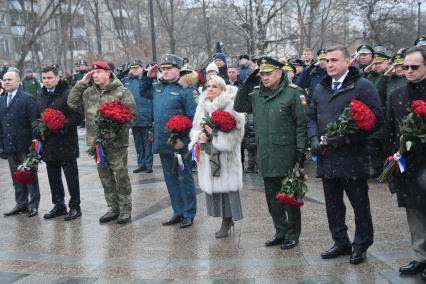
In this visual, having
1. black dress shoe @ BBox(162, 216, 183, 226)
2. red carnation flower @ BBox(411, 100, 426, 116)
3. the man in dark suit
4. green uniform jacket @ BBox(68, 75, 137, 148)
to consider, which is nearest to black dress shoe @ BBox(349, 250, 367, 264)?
red carnation flower @ BBox(411, 100, 426, 116)

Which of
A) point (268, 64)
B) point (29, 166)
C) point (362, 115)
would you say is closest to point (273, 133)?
point (268, 64)

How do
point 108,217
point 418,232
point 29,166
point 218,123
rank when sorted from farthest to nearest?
point 29,166 → point 108,217 → point 218,123 → point 418,232

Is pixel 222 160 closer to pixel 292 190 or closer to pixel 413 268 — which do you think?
pixel 292 190

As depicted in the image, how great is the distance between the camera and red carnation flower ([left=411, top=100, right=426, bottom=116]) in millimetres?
4930

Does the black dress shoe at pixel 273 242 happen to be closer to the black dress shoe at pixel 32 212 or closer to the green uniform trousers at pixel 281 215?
the green uniform trousers at pixel 281 215

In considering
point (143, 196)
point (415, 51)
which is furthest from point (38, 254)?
point (415, 51)

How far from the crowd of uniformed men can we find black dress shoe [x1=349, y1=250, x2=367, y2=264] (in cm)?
1

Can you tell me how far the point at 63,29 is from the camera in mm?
33062

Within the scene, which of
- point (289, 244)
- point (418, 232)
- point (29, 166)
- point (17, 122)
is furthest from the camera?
point (17, 122)

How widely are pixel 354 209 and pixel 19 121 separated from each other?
5.37 meters

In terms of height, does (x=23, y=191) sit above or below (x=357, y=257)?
above

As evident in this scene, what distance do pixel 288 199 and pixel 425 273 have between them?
1.52 metres

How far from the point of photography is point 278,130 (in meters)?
6.14

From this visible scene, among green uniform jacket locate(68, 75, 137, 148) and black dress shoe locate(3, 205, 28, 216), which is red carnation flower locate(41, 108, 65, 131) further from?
black dress shoe locate(3, 205, 28, 216)
